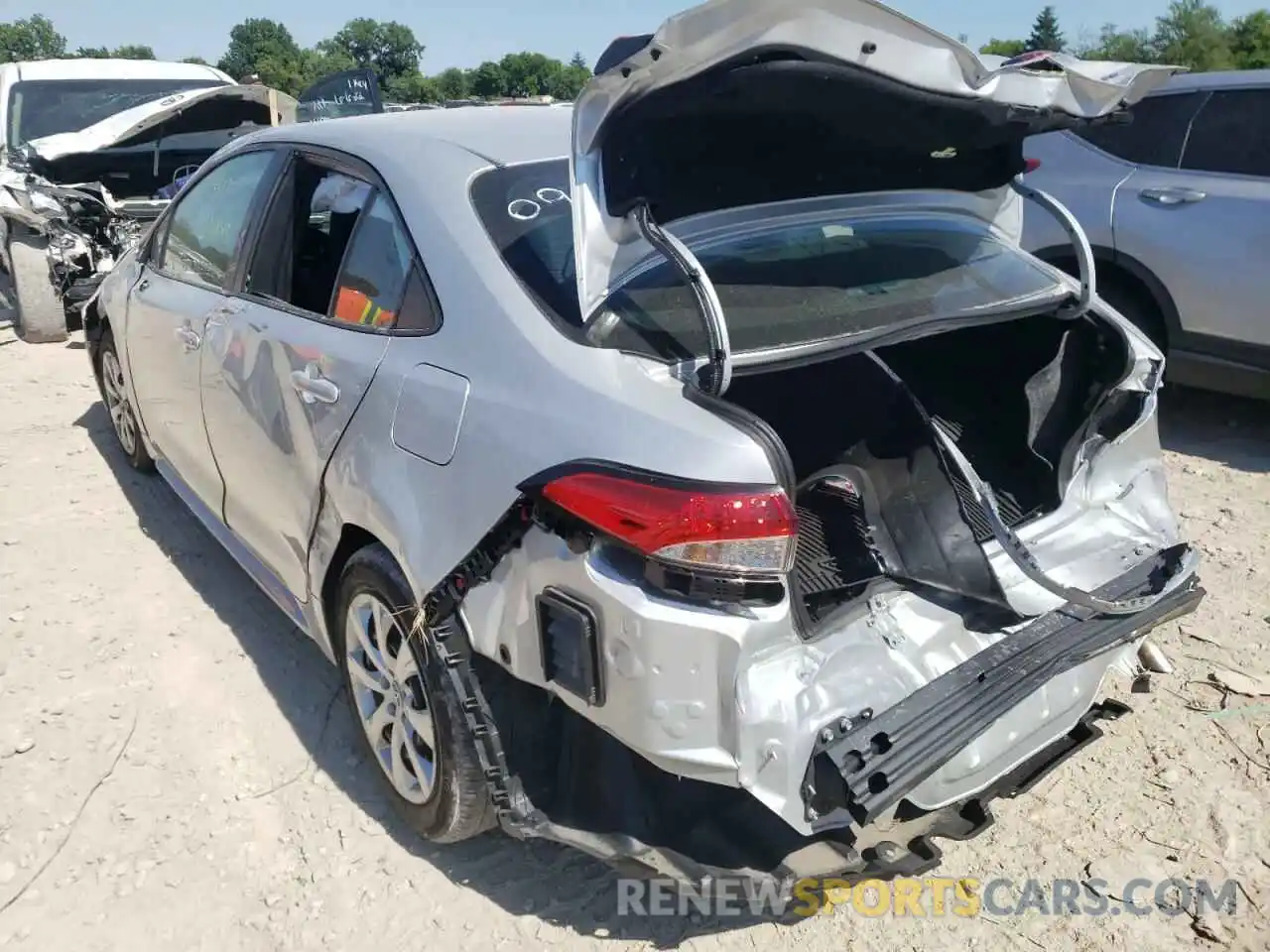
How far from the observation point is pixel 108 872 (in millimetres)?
2562

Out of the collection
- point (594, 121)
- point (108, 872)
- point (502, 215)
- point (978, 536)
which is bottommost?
point (108, 872)

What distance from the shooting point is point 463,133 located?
105 inches

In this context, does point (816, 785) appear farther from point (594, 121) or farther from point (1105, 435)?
point (1105, 435)

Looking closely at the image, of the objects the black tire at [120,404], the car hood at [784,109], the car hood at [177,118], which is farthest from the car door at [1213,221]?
the car hood at [177,118]

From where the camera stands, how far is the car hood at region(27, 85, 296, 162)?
714 cm

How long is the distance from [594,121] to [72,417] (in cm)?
515

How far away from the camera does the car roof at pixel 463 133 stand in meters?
2.58

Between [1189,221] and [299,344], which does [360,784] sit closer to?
[299,344]

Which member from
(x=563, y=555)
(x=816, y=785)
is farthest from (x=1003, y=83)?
(x=816, y=785)

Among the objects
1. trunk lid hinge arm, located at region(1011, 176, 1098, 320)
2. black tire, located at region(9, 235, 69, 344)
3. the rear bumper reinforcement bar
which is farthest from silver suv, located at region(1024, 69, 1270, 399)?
black tire, located at region(9, 235, 69, 344)

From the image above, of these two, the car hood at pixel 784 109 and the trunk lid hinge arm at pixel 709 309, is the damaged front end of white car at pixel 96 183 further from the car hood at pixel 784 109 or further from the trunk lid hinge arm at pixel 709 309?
the trunk lid hinge arm at pixel 709 309

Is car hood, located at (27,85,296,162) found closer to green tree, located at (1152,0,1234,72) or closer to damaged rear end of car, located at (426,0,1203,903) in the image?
damaged rear end of car, located at (426,0,1203,903)

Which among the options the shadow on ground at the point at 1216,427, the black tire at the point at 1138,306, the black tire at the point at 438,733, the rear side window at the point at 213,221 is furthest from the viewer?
the black tire at the point at 1138,306

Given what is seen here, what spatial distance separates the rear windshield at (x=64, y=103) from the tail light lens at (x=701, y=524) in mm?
8120
